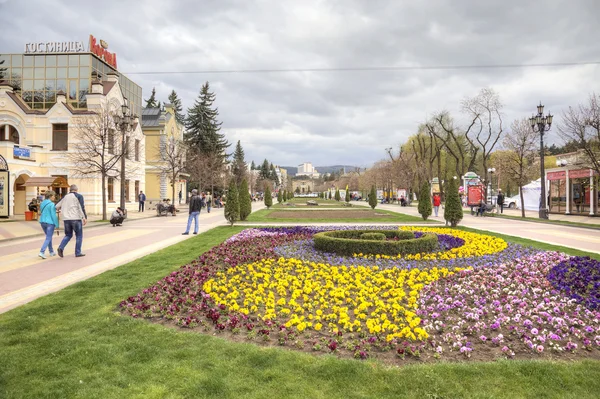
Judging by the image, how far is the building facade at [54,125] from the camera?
26641 mm

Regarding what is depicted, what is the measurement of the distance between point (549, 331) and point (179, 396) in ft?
14.5

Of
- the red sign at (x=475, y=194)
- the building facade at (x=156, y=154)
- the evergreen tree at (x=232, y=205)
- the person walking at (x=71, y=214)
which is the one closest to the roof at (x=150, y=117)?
the building facade at (x=156, y=154)

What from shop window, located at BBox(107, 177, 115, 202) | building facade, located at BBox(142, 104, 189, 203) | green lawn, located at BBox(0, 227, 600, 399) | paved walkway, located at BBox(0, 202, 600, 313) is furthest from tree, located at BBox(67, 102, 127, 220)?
green lawn, located at BBox(0, 227, 600, 399)

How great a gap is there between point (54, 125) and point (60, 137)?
40.1 inches

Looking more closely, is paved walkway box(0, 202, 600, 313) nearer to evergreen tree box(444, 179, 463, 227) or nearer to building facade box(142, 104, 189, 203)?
evergreen tree box(444, 179, 463, 227)

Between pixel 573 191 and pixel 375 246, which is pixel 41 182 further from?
pixel 573 191

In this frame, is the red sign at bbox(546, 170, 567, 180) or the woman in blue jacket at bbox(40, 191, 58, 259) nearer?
the woman in blue jacket at bbox(40, 191, 58, 259)

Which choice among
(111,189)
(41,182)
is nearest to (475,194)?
(111,189)

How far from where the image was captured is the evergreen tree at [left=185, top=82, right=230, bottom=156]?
49.8 meters

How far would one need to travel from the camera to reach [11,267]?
8945 millimetres

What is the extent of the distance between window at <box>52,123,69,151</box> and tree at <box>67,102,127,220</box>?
45.5 inches

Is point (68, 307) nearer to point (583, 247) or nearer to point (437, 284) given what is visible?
point (437, 284)

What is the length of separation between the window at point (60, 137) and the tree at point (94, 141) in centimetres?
116

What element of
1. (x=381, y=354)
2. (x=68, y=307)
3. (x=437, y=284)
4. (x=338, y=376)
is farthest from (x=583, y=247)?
(x=68, y=307)
